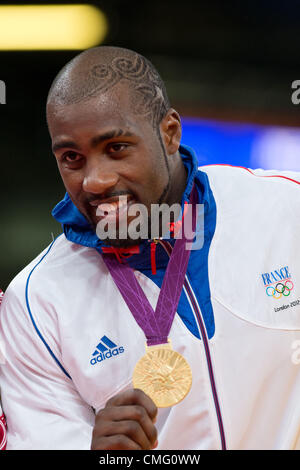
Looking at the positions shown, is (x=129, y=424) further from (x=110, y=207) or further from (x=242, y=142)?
(x=242, y=142)

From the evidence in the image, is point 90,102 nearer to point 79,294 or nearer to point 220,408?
point 79,294

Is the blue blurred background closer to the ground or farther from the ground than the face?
farther from the ground

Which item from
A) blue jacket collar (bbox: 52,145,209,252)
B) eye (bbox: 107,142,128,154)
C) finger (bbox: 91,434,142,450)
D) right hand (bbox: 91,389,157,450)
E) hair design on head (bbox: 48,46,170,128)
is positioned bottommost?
finger (bbox: 91,434,142,450)

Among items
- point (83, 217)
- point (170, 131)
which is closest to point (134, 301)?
point (83, 217)

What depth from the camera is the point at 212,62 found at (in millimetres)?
5035

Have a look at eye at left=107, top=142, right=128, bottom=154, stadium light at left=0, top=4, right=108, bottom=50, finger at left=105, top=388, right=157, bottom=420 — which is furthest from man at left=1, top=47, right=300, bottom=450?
stadium light at left=0, top=4, right=108, bottom=50

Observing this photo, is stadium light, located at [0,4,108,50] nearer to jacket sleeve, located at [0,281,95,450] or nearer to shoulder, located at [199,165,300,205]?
shoulder, located at [199,165,300,205]

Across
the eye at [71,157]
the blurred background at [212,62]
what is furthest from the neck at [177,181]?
the blurred background at [212,62]

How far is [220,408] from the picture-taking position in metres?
2.06

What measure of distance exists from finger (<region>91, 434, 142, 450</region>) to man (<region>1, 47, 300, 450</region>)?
0.20m

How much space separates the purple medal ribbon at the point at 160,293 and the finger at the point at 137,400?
0.29 metres

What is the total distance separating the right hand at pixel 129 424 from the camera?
68.7 inches

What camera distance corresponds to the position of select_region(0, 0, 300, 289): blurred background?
4.81 metres

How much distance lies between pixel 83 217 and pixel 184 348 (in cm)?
52
